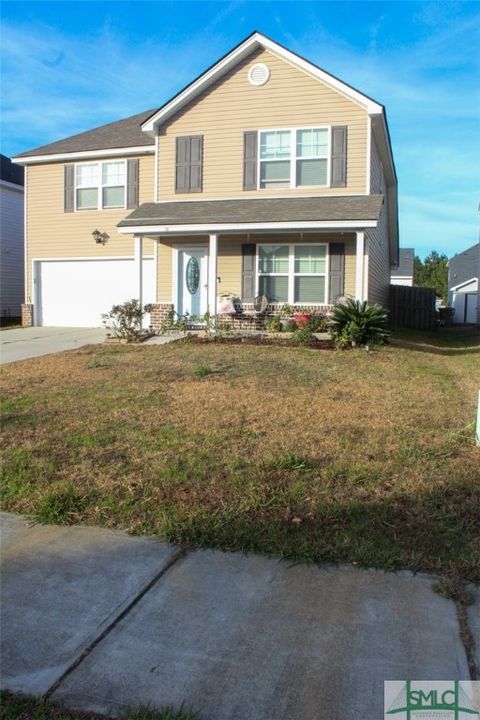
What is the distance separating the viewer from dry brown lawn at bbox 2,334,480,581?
138 inches

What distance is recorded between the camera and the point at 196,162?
50.9ft

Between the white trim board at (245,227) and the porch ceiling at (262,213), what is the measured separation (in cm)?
2

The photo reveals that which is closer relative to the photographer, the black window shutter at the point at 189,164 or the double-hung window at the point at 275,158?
the double-hung window at the point at 275,158

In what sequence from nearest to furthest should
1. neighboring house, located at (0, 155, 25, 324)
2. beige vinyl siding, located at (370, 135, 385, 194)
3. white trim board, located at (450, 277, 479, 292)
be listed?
beige vinyl siding, located at (370, 135, 385, 194), neighboring house, located at (0, 155, 25, 324), white trim board, located at (450, 277, 479, 292)

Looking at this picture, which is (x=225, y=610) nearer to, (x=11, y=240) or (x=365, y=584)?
(x=365, y=584)

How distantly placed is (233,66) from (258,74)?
72 centimetres

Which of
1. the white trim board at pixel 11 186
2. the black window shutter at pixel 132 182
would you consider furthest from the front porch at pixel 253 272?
the white trim board at pixel 11 186

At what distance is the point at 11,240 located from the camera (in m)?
22.5

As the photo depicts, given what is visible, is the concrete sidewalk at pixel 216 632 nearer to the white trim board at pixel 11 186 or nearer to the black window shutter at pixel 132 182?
the black window shutter at pixel 132 182

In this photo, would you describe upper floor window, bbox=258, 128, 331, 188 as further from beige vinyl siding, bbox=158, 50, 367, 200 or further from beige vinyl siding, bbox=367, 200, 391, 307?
beige vinyl siding, bbox=367, 200, 391, 307

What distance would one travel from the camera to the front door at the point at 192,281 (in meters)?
15.8

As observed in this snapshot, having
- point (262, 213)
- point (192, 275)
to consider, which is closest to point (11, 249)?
point (192, 275)

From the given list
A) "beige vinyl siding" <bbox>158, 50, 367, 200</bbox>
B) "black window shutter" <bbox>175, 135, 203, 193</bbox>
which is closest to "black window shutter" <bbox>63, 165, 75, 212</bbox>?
"beige vinyl siding" <bbox>158, 50, 367, 200</bbox>

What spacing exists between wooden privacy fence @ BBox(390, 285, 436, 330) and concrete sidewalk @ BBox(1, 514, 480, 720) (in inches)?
844
